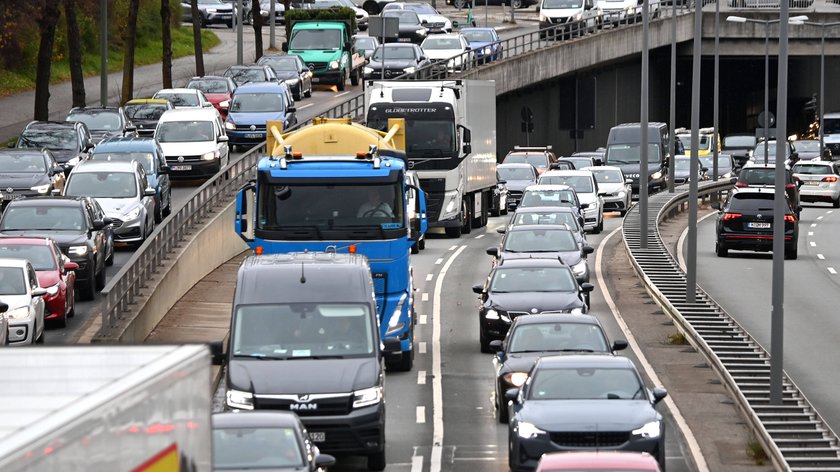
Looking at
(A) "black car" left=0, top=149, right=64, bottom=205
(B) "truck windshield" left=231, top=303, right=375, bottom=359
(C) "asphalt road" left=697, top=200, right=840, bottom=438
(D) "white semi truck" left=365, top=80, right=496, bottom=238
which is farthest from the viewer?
(D) "white semi truck" left=365, top=80, right=496, bottom=238

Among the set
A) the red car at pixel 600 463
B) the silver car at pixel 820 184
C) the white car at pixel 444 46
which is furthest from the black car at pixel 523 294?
the white car at pixel 444 46

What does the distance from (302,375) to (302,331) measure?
2.72 feet

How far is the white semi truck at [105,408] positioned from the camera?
5.48 m

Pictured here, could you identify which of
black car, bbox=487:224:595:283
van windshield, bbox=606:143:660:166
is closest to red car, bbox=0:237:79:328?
black car, bbox=487:224:595:283

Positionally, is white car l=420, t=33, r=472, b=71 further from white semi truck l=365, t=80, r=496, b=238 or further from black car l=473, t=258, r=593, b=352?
black car l=473, t=258, r=593, b=352

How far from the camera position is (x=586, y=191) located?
45.7 meters

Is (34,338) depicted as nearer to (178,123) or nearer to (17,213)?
(17,213)

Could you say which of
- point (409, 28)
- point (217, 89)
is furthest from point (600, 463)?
point (409, 28)

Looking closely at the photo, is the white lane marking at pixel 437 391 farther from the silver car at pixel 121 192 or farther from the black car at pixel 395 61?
the black car at pixel 395 61

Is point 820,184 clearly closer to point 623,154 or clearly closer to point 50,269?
point 623,154

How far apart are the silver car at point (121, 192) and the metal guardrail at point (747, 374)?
1002 cm

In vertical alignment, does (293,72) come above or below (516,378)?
above

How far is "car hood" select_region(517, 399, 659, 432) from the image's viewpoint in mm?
16359

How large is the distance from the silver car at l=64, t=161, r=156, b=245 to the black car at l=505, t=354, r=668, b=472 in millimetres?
16602
